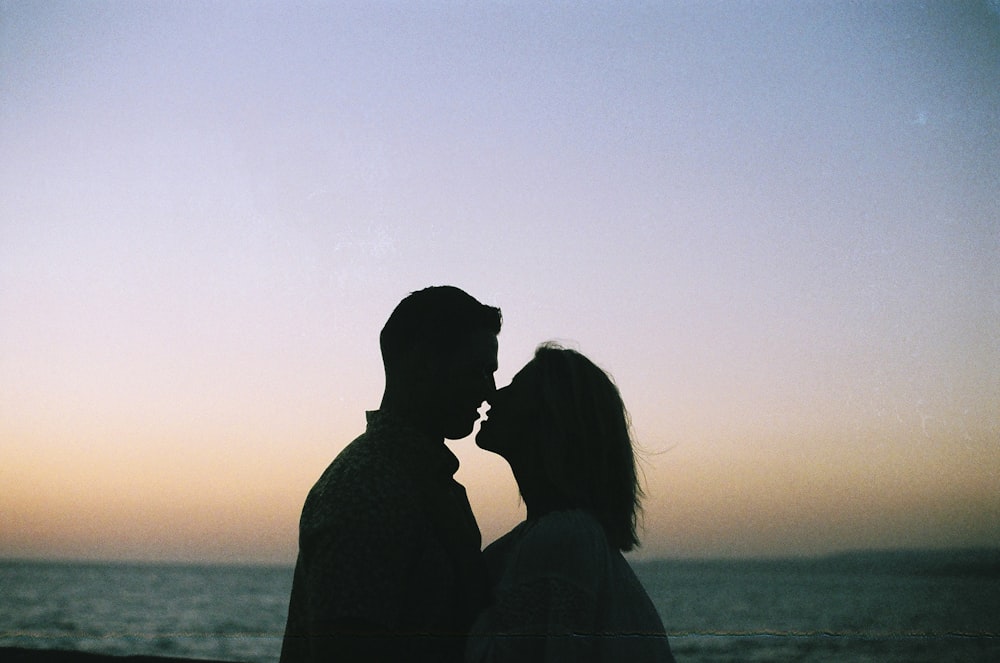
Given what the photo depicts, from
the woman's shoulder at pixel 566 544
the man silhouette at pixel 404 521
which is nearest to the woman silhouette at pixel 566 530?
the woman's shoulder at pixel 566 544

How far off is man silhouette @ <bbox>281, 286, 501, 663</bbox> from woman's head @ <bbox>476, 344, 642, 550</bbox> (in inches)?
6.1

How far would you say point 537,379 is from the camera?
265 centimetres

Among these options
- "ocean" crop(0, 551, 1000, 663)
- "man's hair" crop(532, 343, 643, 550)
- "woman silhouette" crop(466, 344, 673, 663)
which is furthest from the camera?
"ocean" crop(0, 551, 1000, 663)

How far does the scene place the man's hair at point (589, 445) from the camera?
8.18 ft

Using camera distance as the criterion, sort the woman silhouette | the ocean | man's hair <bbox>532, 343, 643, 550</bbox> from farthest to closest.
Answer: the ocean, man's hair <bbox>532, 343, 643, 550</bbox>, the woman silhouette

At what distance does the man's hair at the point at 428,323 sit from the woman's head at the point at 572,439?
0.27 metres

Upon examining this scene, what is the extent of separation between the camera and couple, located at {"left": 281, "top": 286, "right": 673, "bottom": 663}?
207 centimetres

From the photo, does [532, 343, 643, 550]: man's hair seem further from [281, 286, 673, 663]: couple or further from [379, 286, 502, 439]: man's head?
[379, 286, 502, 439]: man's head

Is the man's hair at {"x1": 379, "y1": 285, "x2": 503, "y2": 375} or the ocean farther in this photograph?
the ocean

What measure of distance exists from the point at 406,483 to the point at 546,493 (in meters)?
0.52

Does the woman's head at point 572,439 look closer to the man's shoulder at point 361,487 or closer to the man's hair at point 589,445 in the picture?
the man's hair at point 589,445

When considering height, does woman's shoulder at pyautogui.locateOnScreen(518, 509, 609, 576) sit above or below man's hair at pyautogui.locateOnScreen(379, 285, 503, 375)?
below

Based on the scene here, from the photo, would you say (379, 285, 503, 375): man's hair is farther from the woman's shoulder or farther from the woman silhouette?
the woman's shoulder

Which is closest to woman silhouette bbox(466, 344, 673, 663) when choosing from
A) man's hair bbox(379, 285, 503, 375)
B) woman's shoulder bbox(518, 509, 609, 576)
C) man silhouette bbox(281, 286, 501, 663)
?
woman's shoulder bbox(518, 509, 609, 576)
